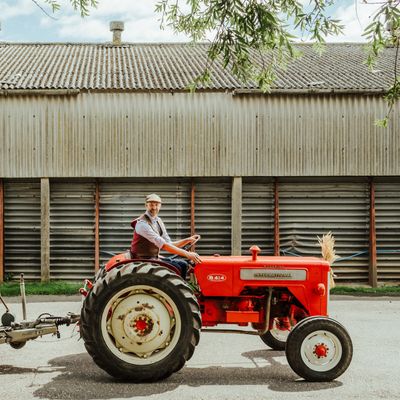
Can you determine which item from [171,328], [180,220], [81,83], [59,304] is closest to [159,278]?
[171,328]

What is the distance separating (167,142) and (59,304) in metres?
5.58

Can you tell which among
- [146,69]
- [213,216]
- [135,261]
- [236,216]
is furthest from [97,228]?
[135,261]

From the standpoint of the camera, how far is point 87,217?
1886 cm

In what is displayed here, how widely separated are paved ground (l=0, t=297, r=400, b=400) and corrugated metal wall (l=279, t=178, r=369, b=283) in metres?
7.83

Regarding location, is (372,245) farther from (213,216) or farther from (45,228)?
(45,228)

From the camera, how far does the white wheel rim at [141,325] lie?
7.98m

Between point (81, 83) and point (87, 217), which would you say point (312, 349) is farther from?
point (81, 83)

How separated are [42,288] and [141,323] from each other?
395 inches

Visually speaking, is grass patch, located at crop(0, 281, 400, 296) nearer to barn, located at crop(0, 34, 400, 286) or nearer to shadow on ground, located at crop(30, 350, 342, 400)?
barn, located at crop(0, 34, 400, 286)

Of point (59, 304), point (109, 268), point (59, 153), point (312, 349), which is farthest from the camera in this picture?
point (59, 153)

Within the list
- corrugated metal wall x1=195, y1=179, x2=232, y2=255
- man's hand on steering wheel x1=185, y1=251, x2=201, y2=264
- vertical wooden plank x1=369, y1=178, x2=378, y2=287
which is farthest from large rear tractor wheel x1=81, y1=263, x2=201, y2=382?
vertical wooden plank x1=369, y1=178, x2=378, y2=287

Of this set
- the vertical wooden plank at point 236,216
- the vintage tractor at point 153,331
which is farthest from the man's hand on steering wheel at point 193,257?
the vertical wooden plank at point 236,216

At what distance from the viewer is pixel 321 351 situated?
7.93 m

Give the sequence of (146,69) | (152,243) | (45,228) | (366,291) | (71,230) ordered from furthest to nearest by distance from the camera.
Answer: (146,69) → (71,230) → (45,228) → (366,291) → (152,243)
